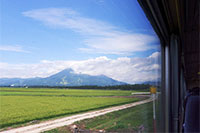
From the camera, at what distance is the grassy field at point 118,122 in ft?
1.84

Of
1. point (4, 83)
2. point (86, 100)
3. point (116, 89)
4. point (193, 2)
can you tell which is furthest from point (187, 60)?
point (4, 83)

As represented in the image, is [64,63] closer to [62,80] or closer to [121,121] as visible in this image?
[62,80]

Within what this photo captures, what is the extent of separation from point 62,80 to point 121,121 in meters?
0.45

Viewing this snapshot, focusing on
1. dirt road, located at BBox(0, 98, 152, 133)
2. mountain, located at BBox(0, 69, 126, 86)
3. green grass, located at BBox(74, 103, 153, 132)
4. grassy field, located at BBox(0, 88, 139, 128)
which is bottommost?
green grass, located at BBox(74, 103, 153, 132)

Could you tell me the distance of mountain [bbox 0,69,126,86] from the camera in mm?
375

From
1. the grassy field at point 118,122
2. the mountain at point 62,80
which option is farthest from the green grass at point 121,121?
the mountain at point 62,80

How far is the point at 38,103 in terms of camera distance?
38 centimetres

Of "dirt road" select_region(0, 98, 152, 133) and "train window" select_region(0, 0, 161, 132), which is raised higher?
"train window" select_region(0, 0, 161, 132)

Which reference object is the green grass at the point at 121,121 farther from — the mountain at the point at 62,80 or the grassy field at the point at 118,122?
the mountain at the point at 62,80

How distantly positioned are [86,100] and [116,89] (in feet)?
0.78

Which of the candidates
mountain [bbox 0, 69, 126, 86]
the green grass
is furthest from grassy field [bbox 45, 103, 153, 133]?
mountain [bbox 0, 69, 126, 86]

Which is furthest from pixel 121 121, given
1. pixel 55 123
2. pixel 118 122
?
pixel 55 123

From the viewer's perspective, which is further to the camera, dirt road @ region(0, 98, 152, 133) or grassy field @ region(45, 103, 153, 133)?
grassy field @ region(45, 103, 153, 133)

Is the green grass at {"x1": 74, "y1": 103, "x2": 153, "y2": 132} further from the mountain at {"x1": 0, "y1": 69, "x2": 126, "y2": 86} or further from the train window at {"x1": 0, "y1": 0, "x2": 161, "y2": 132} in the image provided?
the mountain at {"x1": 0, "y1": 69, "x2": 126, "y2": 86}
